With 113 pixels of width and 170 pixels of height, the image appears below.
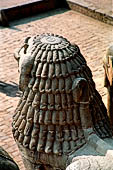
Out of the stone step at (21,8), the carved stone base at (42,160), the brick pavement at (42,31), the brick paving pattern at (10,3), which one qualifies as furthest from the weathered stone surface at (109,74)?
the brick paving pattern at (10,3)

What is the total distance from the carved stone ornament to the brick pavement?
2381 mm

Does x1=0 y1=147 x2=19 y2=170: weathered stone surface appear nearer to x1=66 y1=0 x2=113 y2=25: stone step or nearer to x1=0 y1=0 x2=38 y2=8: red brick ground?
x1=66 y1=0 x2=113 y2=25: stone step

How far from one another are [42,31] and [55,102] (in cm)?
750

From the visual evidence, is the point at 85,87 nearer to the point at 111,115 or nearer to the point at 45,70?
the point at 45,70

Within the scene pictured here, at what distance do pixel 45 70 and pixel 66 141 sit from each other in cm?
69

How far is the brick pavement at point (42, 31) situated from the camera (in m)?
6.82

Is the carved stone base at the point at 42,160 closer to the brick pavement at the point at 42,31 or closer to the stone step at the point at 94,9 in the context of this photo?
the brick pavement at the point at 42,31

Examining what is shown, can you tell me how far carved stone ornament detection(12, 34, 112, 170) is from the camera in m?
3.16

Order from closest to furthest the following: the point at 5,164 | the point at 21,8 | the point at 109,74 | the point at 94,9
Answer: the point at 5,164
the point at 109,74
the point at 94,9
the point at 21,8

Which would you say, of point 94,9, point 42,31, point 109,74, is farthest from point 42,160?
point 94,9

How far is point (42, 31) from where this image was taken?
10445mm

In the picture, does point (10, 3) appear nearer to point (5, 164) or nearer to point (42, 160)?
point (42, 160)

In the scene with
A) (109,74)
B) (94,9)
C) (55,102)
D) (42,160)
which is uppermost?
(55,102)

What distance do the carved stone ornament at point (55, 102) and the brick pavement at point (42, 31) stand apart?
93.7 inches
